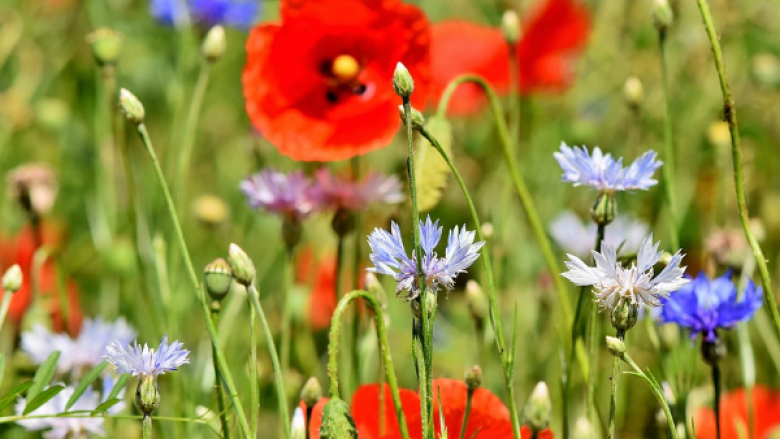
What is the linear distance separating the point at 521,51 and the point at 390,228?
82 centimetres

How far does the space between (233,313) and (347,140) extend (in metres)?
0.32

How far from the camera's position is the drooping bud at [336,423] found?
0.69m

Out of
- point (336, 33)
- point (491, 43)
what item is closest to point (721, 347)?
point (336, 33)

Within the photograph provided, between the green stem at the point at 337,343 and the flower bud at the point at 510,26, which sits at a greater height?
the flower bud at the point at 510,26

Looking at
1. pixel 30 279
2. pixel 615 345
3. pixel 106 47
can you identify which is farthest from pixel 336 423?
pixel 30 279

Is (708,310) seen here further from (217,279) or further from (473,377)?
(217,279)

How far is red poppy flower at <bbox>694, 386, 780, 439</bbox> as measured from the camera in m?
1.09

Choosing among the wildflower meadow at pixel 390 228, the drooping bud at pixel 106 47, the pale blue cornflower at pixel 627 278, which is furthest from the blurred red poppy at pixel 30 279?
the pale blue cornflower at pixel 627 278

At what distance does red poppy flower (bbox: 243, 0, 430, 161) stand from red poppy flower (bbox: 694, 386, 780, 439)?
Answer: 45 centimetres

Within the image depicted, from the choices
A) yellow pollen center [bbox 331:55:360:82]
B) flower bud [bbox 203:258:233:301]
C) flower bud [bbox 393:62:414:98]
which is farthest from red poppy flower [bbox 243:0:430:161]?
flower bud [bbox 393:62:414:98]

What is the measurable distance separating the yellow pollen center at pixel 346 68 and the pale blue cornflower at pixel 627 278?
530 millimetres

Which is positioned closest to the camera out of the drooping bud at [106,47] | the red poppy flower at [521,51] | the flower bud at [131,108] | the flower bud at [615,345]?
the flower bud at [615,345]

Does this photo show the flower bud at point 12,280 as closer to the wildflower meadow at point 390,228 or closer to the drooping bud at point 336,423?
the wildflower meadow at point 390,228

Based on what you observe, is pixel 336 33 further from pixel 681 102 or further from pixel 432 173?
pixel 681 102
